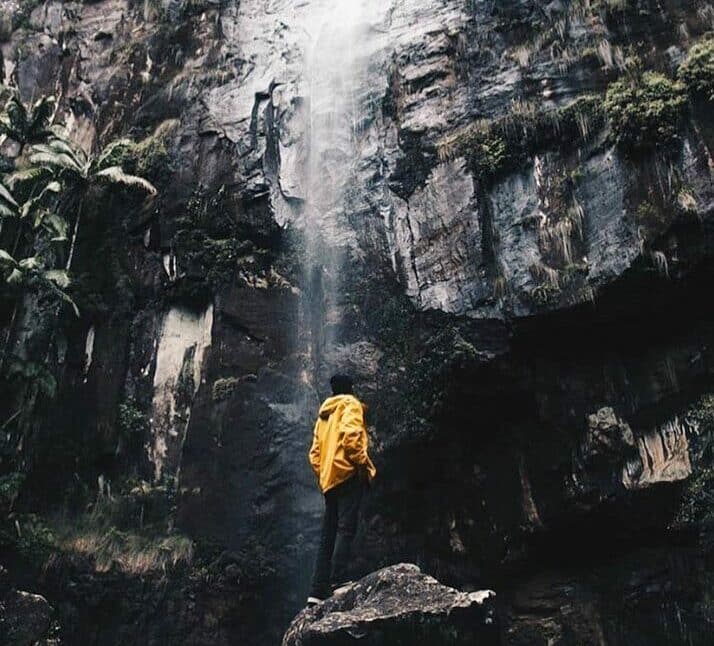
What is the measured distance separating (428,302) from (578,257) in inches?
81.6

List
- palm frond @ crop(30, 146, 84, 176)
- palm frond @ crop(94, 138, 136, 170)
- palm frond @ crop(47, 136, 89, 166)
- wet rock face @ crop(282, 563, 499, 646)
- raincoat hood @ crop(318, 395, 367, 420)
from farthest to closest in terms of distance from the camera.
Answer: palm frond @ crop(94, 138, 136, 170)
palm frond @ crop(47, 136, 89, 166)
palm frond @ crop(30, 146, 84, 176)
raincoat hood @ crop(318, 395, 367, 420)
wet rock face @ crop(282, 563, 499, 646)

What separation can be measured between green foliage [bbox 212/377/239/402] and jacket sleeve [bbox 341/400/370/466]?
414 centimetres

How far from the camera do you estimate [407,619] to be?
5.84m

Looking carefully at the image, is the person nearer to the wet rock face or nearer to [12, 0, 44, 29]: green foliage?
the wet rock face

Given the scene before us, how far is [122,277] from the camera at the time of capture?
1259 cm

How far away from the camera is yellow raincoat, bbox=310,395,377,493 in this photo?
7008 mm

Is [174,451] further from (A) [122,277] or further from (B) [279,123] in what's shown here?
(B) [279,123]

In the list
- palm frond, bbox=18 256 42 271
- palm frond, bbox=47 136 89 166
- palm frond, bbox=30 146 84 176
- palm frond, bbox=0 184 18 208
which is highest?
palm frond, bbox=47 136 89 166

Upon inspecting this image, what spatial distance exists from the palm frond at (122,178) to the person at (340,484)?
24.0ft

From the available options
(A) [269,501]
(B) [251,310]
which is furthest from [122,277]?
(A) [269,501]

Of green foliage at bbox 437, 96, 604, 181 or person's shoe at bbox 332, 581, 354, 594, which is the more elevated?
green foliage at bbox 437, 96, 604, 181

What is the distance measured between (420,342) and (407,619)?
5.10 m

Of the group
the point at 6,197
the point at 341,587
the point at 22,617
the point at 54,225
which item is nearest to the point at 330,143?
the point at 54,225

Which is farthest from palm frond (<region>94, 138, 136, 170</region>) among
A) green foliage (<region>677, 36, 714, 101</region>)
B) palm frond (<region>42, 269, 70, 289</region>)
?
green foliage (<region>677, 36, 714, 101</region>)
